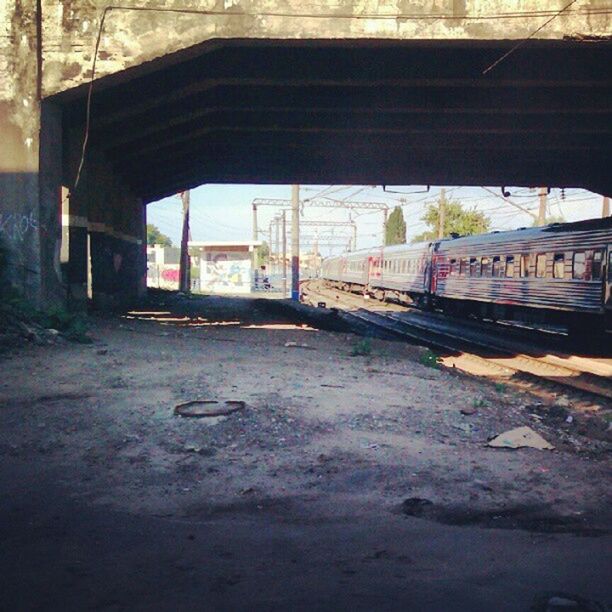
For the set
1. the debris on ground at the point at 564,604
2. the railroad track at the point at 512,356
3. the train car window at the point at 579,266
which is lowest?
the railroad track at the point at 512,356

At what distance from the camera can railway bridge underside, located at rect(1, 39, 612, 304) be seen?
12680 millimetres

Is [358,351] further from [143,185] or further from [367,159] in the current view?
[143,185]

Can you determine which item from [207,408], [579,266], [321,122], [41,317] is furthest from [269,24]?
[579,266]

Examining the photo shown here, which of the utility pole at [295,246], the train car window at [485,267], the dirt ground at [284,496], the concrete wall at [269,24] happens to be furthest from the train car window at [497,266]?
the dirt ground at [284,496]

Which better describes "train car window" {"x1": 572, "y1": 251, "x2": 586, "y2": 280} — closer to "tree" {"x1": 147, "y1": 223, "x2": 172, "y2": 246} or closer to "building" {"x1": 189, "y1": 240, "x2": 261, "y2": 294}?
"building" {"x1": 189, "y1": 240, "x2": 261, "y2": 294}

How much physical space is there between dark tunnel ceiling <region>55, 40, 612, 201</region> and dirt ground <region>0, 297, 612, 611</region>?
7.11 metres

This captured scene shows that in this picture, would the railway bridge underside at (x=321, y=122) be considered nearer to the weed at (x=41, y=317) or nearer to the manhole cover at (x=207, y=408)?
the weed at (x=41, y=317)

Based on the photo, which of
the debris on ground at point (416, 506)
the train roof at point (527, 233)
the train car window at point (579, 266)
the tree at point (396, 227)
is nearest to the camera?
the debris on ground at point (416, 506)

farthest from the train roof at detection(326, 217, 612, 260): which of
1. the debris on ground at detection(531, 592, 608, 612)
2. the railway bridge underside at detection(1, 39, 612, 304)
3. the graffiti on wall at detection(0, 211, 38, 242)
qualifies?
the debris on ground at detection(531, 592, 608, 612)

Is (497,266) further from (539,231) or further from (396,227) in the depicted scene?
(396,227)

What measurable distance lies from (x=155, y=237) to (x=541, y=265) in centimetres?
12391

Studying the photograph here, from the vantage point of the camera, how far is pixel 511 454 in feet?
20.5

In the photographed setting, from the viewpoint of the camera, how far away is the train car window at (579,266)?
16.9 meters

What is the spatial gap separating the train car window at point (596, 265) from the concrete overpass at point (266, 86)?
3.21m
